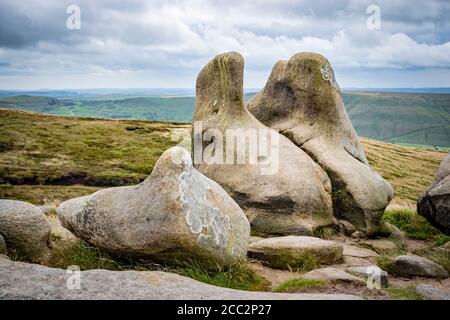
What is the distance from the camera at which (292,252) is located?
1348cm

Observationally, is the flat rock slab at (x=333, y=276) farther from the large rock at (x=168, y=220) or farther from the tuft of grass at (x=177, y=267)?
the large rock at (x=168, y=220)

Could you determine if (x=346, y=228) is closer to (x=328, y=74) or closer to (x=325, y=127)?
(x=325, y=127)

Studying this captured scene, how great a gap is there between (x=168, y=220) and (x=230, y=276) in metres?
2.27

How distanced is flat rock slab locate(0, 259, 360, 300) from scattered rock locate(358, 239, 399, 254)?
32.1 feet

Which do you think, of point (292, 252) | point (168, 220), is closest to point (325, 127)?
point (292, 252)

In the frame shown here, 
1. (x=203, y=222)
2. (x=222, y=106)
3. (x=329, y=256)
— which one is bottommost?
(x=329, y=256)

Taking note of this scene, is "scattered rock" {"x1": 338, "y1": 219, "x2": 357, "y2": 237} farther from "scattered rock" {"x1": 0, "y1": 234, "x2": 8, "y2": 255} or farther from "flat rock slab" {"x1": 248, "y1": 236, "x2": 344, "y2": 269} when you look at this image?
"scattered rock" {"x1": 0, "y1": 234, "x2": 8, "y2": 255}

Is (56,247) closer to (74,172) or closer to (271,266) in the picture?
(271,266)

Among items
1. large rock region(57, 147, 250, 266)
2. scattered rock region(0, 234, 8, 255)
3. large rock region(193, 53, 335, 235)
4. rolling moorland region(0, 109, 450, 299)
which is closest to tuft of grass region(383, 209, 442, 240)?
rolling moorland region(0, 109, 450, 299)

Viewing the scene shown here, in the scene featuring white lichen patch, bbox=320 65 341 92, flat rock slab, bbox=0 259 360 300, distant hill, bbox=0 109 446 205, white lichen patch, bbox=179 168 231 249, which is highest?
white lichen patch, bbox=320 65 341 92

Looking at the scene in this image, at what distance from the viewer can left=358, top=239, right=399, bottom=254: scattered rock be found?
1748 centimetres
